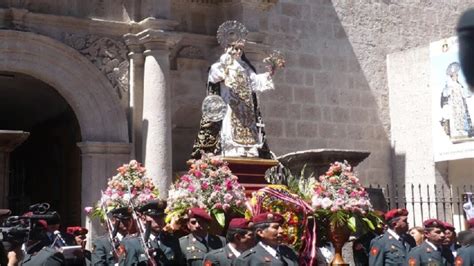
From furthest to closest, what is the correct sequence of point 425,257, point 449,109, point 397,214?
point 449,109
point 397,214
point 425,257

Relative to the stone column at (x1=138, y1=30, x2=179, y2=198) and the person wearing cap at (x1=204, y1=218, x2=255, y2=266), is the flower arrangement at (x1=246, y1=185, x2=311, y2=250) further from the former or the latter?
the stone column at (x1=138, y1=30, x2=179, y2=198)

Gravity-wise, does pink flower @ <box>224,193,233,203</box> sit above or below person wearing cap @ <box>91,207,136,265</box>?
above

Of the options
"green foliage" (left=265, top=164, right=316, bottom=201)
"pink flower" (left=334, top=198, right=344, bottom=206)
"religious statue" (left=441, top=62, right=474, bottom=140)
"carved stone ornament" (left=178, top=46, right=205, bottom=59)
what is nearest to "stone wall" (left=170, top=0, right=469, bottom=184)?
"religious statue" (left=441, top=62, right=474, bottom=140)

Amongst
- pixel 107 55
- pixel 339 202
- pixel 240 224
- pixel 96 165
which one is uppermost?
pixel 107 55

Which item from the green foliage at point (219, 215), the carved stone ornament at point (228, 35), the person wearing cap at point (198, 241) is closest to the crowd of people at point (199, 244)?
the person wearing cap at point (198, 241)

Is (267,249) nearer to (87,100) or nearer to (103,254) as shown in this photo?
(103,254)

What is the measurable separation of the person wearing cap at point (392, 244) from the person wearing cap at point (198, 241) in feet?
6.51

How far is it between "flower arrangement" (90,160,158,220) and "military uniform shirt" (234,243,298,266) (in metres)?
2.88

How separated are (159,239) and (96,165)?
5041mm

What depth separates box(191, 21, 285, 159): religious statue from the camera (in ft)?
32.0

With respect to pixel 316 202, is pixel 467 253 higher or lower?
lower

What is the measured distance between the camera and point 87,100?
10617 millimetres

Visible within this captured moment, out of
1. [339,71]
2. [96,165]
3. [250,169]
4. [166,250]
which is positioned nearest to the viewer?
[166,250]

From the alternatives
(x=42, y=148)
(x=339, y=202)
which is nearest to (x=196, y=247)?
(x=339, y=202)
